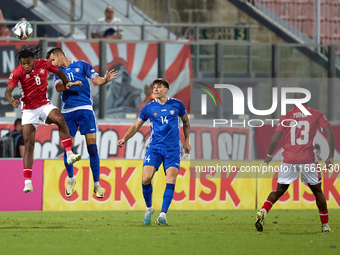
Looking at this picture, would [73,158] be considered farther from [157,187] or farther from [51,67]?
[157,187]

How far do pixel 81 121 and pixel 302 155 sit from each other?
398 centimetres

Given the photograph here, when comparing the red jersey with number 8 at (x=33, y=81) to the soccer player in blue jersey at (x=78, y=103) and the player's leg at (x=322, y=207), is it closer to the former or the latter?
the soccer player in blue jersey at (x=78, y=103)

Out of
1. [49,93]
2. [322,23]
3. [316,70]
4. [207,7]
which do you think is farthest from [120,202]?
[322,23]

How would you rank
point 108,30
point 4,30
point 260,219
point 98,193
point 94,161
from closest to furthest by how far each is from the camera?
point 260,219, point 98,193, point 94,161, point 4,30, point 108,30

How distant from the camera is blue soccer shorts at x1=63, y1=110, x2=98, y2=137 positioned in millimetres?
10734

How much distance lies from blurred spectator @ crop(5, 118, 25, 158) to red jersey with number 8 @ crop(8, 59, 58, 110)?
5268mm

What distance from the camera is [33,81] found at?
9805mm

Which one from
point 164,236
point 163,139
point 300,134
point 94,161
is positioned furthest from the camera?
point 94,161

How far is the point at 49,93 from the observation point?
16312mm

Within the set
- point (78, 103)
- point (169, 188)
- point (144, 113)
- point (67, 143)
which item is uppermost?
point (78, 103)

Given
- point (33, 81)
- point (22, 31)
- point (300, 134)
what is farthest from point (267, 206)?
point (22, 31)

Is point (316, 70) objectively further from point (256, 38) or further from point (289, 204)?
point (289, 204)

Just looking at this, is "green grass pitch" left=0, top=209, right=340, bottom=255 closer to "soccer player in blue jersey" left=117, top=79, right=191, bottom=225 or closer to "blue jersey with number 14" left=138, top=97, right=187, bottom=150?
"soccer player in blue jersey" left=117, top=79, right=191, bottom=225

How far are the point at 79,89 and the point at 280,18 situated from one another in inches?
460
